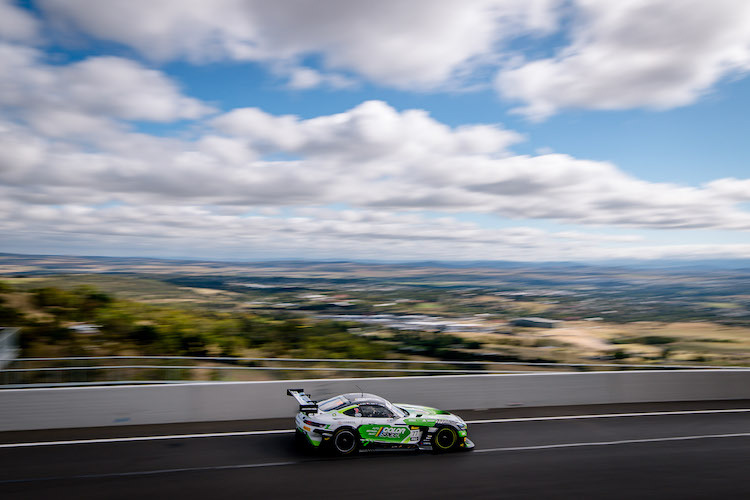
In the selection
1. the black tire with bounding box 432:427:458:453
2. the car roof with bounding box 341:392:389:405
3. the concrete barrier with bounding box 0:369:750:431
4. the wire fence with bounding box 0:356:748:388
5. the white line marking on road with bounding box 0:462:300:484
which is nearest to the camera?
the white line marking on road with bounding box 0:462:300:484

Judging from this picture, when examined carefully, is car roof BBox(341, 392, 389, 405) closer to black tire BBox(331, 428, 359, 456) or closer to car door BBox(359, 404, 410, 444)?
car door BBox(359, 404, 410, 444)

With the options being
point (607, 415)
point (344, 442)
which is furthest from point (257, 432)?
point (607, 415)

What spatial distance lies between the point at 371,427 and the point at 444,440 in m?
1.46

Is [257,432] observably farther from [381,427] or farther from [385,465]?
[385,465]

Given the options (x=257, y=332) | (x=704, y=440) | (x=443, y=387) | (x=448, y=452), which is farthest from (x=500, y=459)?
(x=257, y=332)

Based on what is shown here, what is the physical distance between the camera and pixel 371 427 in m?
9.98

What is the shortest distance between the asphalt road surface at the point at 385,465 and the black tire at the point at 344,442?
0.18 meters

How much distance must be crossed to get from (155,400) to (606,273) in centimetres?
12854

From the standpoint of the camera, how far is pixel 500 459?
991cm

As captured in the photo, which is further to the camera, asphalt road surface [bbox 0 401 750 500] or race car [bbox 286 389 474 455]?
race car [bbox 286 389 474 455]

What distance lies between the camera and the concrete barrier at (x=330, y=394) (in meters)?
11.6

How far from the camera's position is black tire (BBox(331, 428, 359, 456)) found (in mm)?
9797

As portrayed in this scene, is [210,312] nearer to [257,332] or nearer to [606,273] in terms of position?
[257,332]

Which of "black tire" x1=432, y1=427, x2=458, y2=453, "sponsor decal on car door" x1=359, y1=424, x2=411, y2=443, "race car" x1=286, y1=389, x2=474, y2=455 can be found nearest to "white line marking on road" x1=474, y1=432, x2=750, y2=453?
"black tire" x1=432, y1=427, x2=458, y2=453
